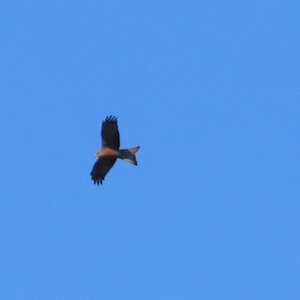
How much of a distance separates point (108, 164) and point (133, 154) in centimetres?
121

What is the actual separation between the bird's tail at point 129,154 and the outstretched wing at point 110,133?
0.98 feet

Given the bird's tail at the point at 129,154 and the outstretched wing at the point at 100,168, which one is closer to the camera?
the bird's tail at the point at 129,154

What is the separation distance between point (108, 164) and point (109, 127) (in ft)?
4.28

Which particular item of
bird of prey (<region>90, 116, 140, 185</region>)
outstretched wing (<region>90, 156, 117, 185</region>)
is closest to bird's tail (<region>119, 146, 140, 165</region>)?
bird of prey (<region>90, 116, 140, 185</region>)

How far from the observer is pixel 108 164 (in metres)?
43.4

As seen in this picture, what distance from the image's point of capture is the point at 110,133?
42.8 metres

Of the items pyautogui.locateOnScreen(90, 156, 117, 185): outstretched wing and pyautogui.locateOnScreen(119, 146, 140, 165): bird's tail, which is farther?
pyautogui.locateOnScreen(90, 156, 117, 185): outstretched wing

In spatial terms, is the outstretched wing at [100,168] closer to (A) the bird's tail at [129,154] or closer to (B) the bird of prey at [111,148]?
(B) the bird of prey at [111,148]

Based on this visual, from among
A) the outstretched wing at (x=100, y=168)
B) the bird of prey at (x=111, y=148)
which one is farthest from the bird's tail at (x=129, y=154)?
the outstretched wing at (x=100, y=168)

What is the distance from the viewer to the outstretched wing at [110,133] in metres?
42.7

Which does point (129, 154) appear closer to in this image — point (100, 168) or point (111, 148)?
point (111, 148)

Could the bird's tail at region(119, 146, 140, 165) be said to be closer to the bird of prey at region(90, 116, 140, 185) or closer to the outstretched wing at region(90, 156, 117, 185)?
the bird of prey at region(90, 116, 140, 185)

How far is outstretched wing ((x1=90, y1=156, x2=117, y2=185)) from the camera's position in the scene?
4331 cm

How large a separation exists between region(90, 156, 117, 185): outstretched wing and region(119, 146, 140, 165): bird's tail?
2.20ft
